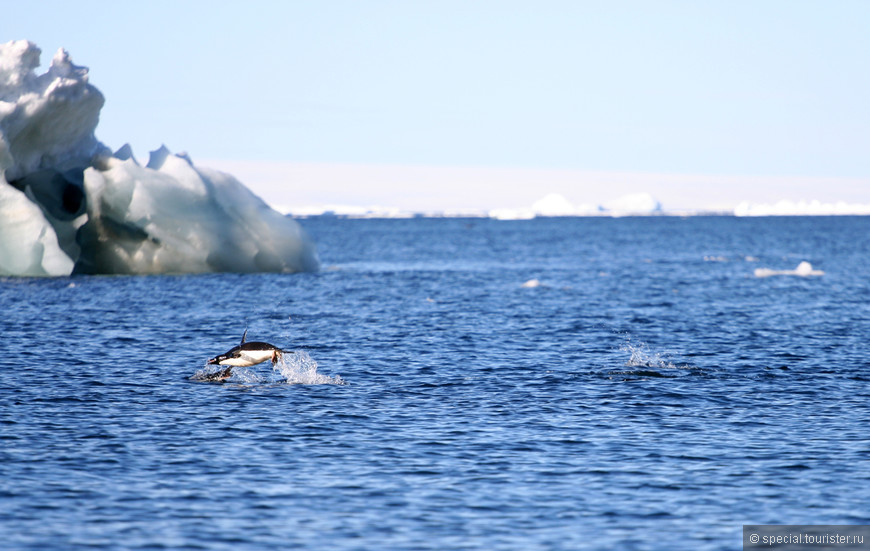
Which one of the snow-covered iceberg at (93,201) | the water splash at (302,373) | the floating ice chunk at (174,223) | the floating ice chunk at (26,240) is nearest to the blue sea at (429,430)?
the water splash at (302,373)

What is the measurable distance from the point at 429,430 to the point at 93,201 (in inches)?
1092

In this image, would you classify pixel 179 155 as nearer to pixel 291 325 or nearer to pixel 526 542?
pixel 291 325

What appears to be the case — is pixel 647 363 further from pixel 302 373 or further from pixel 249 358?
pixel 249 358

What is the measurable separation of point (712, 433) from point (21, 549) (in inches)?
372

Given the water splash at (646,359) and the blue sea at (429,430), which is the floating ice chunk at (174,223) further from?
the water splash at (646,359)

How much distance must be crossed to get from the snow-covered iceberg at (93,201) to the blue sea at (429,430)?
615 centimetres

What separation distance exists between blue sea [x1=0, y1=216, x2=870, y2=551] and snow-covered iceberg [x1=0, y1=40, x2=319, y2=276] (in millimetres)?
6147

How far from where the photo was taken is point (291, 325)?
101 feet

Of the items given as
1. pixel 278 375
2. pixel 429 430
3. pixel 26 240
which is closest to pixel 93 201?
pixel 26 240

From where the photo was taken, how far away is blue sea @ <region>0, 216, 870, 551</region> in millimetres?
10562

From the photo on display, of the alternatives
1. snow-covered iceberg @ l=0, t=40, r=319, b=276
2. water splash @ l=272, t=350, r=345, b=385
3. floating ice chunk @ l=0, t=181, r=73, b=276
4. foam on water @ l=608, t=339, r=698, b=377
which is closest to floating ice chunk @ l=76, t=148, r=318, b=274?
snow-covered iceberg @ l=0, t=40, r=319, b=276

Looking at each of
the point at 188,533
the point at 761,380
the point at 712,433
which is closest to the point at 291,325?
the point at 761,380

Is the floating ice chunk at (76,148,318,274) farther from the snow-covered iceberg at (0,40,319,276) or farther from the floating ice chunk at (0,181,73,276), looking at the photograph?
the floating ice chunk at (0,181,73,276)

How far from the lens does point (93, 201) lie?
38.9 meters
